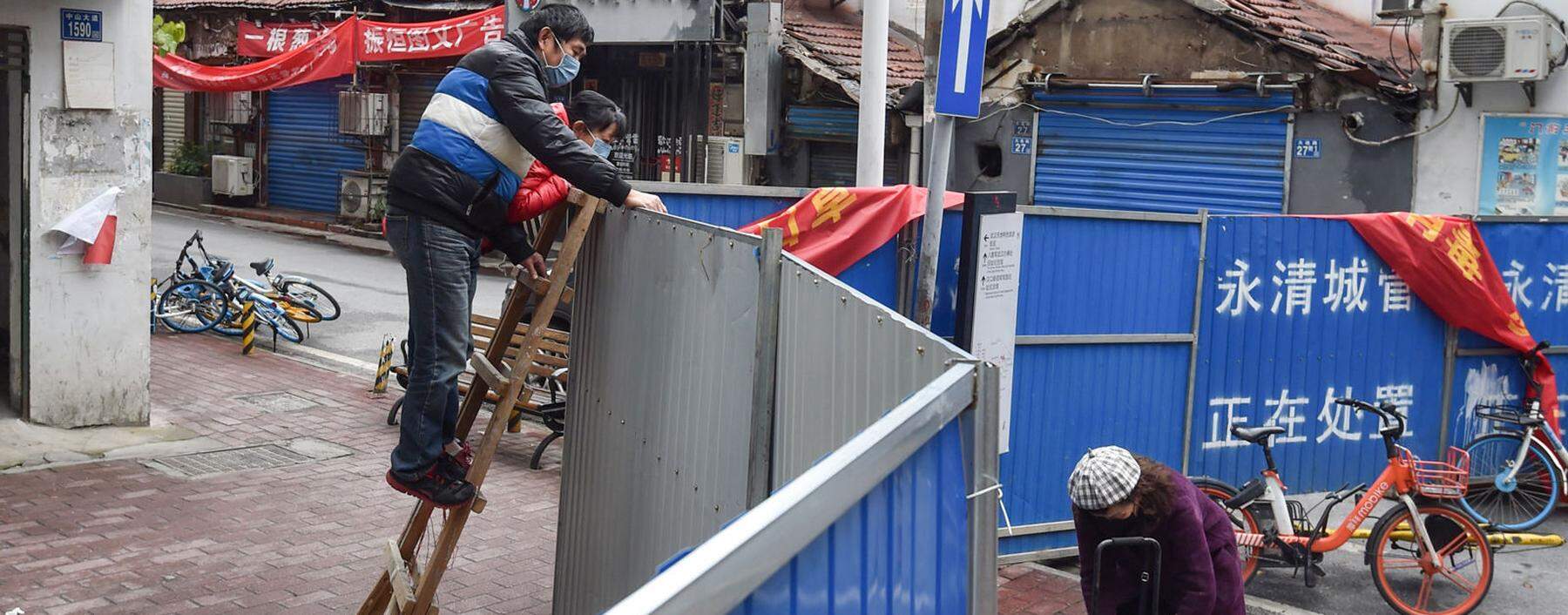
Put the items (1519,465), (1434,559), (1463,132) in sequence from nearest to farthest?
1. (1434,559)
2. (1519,465)
3. (1463,132)

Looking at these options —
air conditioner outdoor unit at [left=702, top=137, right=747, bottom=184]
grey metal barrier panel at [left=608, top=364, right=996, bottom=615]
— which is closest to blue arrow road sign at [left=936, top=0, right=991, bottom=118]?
grey metal barrier panel at [left=608, top=364, right=996, bottom=615]

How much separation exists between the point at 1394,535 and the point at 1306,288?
162 centimetres

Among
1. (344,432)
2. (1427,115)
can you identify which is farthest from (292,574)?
(1427,115)

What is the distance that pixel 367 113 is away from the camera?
2416 centimetres

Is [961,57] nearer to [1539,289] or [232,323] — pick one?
[1539,289]

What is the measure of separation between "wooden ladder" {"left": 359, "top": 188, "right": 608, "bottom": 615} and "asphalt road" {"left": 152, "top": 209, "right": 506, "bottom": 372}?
806 cm

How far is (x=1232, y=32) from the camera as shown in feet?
48.2

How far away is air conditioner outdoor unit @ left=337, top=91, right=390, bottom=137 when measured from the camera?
24141 millimetres

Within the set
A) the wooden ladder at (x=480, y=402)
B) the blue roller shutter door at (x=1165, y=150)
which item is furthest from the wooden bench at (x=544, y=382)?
the blue roller shutter door at (x=1165, y=150)

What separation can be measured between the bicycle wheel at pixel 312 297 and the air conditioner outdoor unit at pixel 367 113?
27.9ft

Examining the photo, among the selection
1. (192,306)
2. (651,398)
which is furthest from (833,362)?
(192,306)

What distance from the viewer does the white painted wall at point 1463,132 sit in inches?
504

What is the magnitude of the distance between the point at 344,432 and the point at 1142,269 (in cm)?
564

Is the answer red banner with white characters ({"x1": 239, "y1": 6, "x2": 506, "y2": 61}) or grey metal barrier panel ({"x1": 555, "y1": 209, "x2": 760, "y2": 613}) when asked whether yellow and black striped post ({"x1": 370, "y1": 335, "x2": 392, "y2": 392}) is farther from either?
red banner with white characters ({"x1": 239, "y1": 6, "x2": 506, "y2": 61})
